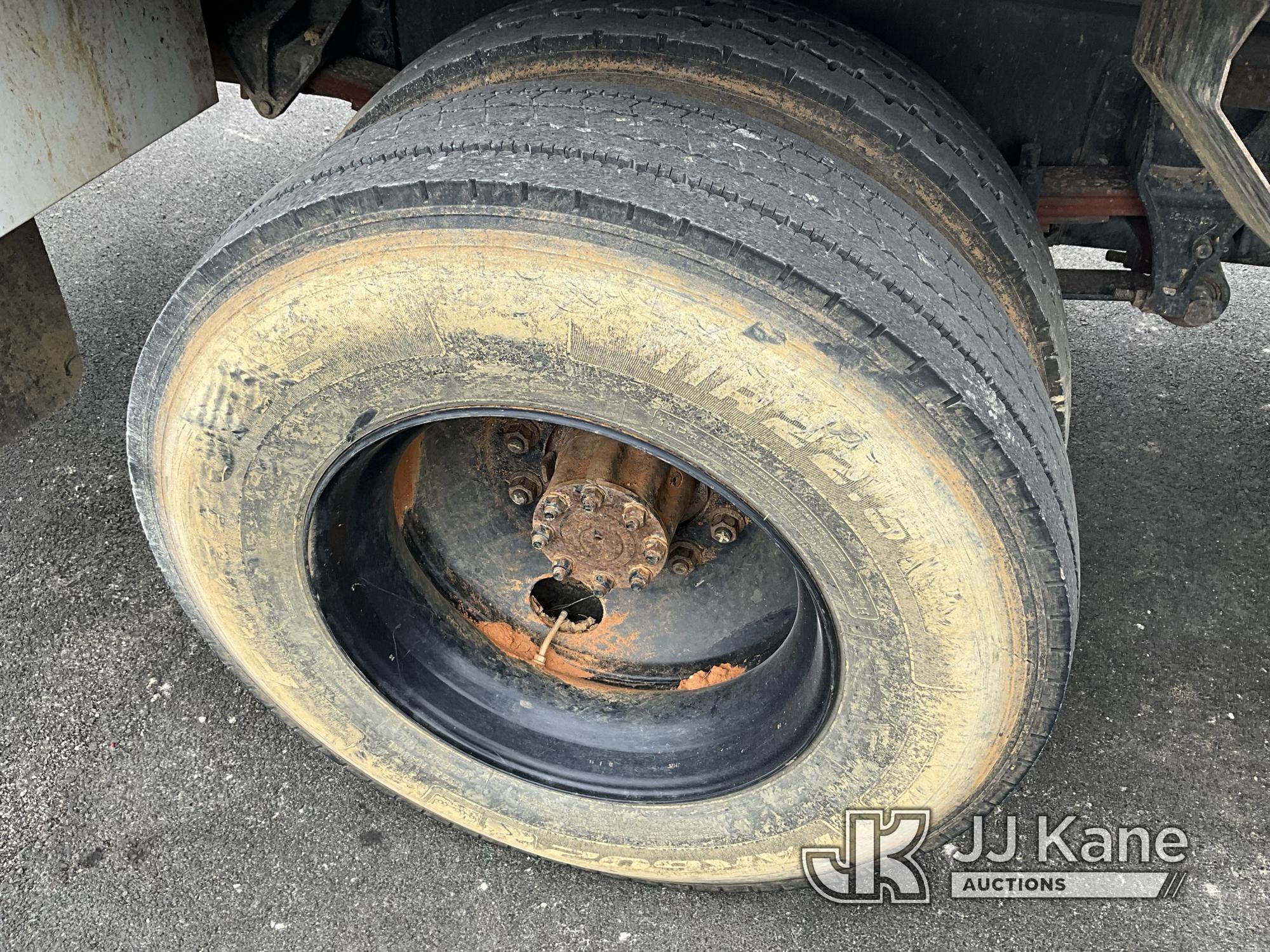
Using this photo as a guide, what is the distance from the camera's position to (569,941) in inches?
78.7

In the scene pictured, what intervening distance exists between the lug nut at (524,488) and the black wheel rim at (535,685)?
7.4 inches

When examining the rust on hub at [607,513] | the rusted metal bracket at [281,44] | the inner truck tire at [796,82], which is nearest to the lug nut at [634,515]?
the rust on hub at [607,513]

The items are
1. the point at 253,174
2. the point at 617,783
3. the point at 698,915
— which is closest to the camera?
the point at 617,783

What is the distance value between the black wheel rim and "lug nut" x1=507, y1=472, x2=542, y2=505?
0.61 ft

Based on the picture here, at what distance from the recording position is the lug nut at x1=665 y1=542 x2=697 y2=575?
205 cm

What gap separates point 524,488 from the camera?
205cm

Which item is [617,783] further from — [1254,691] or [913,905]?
[1254,691]

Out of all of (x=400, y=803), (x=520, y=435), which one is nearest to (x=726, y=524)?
(x=520, y=435)

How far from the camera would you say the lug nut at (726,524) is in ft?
6.55

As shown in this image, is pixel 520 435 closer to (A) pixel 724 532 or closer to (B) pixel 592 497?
(B) pixel 592 497

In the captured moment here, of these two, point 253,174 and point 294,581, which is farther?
point 253,174

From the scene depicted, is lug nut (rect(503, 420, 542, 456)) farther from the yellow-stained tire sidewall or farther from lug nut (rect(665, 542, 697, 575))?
the yellow-stained tire sidewall

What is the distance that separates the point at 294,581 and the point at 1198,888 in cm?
181

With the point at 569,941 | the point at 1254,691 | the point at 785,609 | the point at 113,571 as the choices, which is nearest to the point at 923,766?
the point at 785,609
